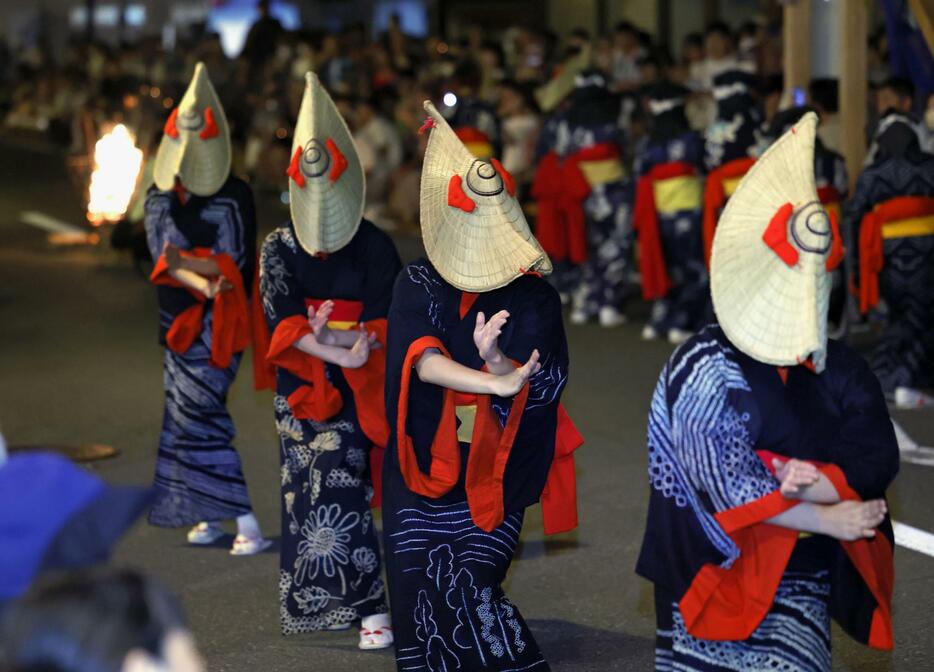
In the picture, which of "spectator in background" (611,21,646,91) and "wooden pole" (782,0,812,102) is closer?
"wooden pole" (782,0,812,102)

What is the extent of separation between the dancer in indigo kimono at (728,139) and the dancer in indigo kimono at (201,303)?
4.02 m

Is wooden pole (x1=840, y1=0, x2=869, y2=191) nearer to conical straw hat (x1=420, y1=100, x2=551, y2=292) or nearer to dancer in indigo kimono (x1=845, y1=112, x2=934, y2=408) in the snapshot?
dancer in indigo kimono (x1=845, y1=112, x2=934, y2=408)

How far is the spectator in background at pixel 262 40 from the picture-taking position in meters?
21.1

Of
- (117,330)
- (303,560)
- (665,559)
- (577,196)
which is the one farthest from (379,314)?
(117,330)

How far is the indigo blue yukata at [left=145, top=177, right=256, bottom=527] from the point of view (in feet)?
20.4

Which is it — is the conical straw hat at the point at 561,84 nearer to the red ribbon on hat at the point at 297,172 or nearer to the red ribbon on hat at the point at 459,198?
the red ribbon on hat at the point at 297,172

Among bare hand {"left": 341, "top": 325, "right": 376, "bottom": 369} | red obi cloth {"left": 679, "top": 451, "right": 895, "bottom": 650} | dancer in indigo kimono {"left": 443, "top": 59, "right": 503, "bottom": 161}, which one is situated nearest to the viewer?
red obi cloth {"left": 679, "top": 451, "right": 895, "bottom": 650}

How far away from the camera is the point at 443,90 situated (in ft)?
47.6

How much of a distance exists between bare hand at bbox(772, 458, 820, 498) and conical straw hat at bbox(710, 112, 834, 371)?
23 cm

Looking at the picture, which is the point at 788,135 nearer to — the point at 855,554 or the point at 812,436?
the point at 812,436

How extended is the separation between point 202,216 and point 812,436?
3.33 m

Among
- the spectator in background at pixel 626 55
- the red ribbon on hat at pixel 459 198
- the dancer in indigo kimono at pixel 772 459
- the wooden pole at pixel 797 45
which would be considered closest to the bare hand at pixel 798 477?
the dancer in indigo kimono at pixel 772 459

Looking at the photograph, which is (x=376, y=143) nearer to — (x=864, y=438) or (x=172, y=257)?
(x=172, y=257)

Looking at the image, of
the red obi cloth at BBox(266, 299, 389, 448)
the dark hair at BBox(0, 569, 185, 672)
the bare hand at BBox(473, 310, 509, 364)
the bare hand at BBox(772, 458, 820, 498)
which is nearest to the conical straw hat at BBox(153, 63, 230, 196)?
→ the red obi cloth at BBox(266, 299, 389, 448)
